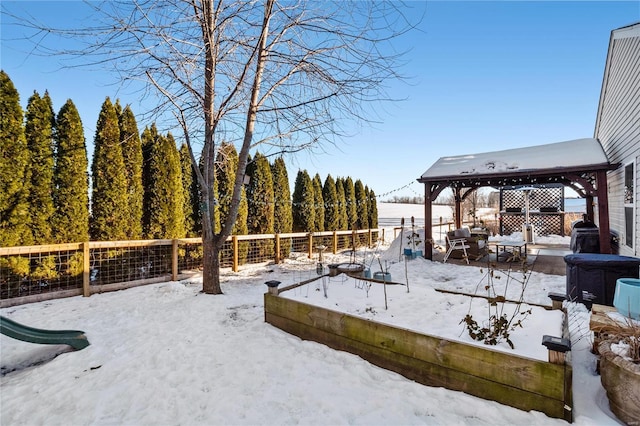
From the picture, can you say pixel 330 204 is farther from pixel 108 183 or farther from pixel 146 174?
pixel 108 183

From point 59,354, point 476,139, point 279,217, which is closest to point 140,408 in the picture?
point 59,354

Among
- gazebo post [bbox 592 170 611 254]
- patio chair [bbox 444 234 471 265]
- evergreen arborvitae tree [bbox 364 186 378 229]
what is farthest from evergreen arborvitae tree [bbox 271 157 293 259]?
gazebo post [bbox 592 170 611 254]

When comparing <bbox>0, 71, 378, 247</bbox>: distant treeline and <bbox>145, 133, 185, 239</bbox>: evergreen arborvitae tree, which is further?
<bbox>145, 133, 185, 239</bbox>: evergreen arborvitae tree

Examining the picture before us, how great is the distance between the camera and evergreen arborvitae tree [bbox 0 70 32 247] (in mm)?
4680

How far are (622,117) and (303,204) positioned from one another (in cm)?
821

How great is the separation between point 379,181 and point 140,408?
13061 millimetres

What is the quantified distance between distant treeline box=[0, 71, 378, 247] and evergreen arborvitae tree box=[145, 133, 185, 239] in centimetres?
2

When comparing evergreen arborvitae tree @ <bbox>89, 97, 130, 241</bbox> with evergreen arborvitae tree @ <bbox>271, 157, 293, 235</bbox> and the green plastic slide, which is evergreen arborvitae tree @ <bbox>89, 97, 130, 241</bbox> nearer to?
the green plastic slide

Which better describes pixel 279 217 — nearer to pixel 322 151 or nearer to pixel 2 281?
pixel 322 151

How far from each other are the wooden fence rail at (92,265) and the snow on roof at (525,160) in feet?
17.6

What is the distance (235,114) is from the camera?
16.5ft

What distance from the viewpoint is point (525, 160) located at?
745cm

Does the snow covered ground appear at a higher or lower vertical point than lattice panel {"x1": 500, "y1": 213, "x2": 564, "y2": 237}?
lower

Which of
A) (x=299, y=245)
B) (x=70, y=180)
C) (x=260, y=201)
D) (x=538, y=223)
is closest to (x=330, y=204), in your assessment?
(x=299, y=245)
